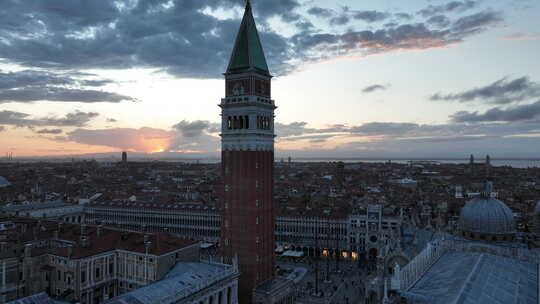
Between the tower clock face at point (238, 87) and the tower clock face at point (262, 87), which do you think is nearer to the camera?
the tower clock face at point (238, 87)

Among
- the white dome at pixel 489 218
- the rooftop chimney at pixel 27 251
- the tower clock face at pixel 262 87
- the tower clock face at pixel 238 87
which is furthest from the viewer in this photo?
the tower clock face at pixel 262 87

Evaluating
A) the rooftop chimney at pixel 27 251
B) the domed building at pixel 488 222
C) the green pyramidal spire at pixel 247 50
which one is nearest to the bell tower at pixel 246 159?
the green pyramidal spire at pixel 247 50

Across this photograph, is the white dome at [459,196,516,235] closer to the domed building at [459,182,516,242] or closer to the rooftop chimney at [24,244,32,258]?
the domed building at [459,182,516,242]

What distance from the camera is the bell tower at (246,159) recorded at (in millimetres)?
55188

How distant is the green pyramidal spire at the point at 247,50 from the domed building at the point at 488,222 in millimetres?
36357

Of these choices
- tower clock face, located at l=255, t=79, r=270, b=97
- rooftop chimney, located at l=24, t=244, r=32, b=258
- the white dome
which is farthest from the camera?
tower clock face, located at l=255, t=79, r=270, b=97

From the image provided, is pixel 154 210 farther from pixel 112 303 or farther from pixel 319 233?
pixel 112 303

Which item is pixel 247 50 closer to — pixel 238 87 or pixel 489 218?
pixel 238 87

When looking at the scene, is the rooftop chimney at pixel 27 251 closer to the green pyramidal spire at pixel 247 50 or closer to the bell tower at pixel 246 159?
the bell tower at pixel 246 159

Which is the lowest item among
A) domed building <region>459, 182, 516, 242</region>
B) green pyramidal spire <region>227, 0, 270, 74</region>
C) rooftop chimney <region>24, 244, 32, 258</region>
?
rooftop chimney <region>24, 244, 32, 258</region>

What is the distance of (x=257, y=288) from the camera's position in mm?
54906

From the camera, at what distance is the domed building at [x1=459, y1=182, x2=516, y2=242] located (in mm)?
55719

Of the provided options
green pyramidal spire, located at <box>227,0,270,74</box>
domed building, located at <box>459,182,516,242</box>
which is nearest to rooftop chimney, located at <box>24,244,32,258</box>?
green pyramidal spire, located at <box>227,0,270,74</box>

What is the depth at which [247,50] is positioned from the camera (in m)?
55.8
